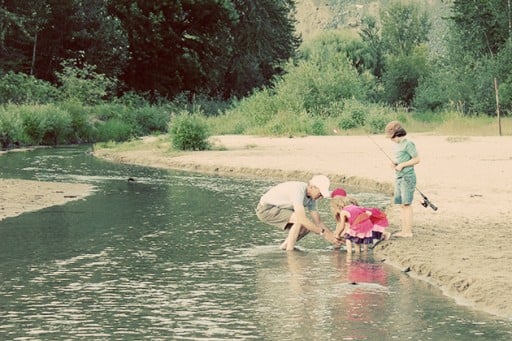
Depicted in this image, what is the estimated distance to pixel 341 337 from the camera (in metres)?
9.90

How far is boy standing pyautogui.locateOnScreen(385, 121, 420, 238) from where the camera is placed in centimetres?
1542

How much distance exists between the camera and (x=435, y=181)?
81.1 ft

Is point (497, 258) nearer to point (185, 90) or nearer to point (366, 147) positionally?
point (366, 147)

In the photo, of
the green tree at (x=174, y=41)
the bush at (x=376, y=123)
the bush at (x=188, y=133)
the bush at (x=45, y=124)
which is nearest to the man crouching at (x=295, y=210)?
the bush at (x=188, y=133)

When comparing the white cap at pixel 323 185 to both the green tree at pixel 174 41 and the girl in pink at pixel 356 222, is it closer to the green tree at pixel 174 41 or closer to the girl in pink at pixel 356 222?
the girl in pink at pixel 356 222

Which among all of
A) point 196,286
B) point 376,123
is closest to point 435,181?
point 196,286

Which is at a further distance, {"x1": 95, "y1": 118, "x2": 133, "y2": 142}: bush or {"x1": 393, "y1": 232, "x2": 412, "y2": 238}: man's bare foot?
{"x1": 95, "y1": 118, "x2": 133, "y2": 142}: bush

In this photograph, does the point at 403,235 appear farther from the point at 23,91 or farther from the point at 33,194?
the point at 23,91

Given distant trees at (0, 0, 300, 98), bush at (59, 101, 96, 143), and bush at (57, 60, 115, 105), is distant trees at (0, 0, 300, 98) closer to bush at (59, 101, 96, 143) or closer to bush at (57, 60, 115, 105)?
bush at (57, 60, 115, 105)

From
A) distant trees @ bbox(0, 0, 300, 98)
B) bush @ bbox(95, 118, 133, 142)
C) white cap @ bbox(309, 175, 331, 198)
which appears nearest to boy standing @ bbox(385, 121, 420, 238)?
white cap @ bbox(309, 175, 331, 198)

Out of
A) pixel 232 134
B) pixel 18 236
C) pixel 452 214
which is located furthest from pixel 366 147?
pixel 18 236

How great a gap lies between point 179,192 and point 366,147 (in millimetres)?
15205

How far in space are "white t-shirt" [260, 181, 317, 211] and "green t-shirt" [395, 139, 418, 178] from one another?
140 centimetres

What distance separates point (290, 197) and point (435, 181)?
1014cm
